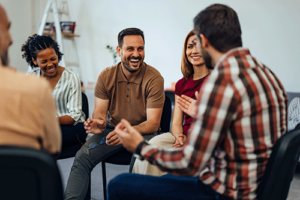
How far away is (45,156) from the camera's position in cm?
62

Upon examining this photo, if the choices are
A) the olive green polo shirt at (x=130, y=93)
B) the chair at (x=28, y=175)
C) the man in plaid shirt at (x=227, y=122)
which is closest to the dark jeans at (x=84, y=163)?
the olive green polo shirt at (x=130, y=93)

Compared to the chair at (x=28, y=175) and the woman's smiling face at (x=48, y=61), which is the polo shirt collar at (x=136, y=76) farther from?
the chair at (x=28, y=175)

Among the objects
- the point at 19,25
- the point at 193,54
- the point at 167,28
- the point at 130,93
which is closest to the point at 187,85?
the point at 193,54

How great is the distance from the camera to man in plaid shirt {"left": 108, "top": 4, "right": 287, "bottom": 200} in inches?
29.6

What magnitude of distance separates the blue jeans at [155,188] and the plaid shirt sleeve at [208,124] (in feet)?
0.55

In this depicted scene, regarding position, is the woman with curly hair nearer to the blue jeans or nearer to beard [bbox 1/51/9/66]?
the blue jeans

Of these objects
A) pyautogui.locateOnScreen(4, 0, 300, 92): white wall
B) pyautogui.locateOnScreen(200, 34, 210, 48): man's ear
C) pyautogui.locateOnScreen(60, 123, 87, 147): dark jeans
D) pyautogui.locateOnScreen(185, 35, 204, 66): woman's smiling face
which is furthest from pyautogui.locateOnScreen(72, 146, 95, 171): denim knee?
pyautogui.locateOnScreen(4, 0, 300, 92): white wall

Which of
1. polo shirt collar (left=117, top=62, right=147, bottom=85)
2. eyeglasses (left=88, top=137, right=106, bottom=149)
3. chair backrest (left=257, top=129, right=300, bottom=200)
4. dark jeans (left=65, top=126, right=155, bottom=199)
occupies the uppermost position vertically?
polo shirt collar (left=117, top=62, right=147, bottom=85)

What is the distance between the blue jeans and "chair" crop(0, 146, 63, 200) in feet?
1.11

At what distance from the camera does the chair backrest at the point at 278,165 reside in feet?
2.49

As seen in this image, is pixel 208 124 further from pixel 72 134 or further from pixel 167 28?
pixel 167 28

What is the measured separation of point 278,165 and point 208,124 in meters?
0.24

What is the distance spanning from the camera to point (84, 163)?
1564 millimetres

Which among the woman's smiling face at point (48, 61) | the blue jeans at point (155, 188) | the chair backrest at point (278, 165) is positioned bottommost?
the blue jeans at point (155, 188)
